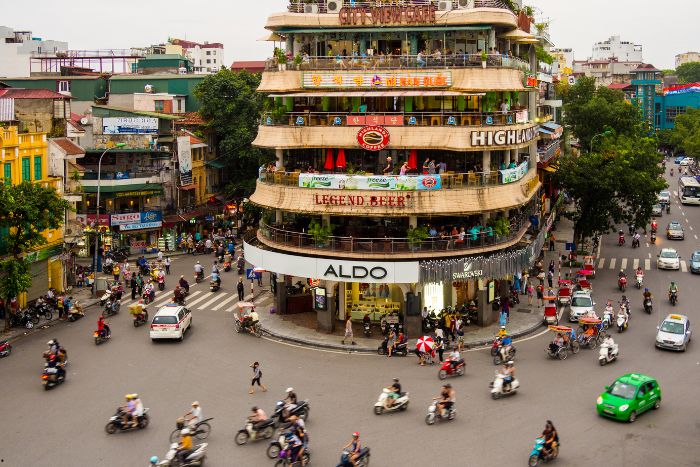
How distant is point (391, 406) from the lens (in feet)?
104

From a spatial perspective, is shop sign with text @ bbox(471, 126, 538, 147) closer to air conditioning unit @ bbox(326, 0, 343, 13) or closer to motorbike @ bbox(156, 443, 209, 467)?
air conditioning unit @ bbox(326, 0, 343, 13)

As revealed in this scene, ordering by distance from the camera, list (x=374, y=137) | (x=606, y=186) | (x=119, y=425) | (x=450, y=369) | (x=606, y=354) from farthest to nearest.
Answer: (x=606, y=186) < (x=374, y=137) < (x=606, y=354) < (x=450, y=369) < (x=119, y=425)

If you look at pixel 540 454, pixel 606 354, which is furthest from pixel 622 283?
pixel 540 454

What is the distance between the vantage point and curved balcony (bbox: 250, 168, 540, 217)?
41344 mm

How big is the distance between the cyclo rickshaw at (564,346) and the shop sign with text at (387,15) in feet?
55.1

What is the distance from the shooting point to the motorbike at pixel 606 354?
37.4 m

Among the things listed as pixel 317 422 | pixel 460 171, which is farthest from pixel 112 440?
pixel 460 171

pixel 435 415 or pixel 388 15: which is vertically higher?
pixel 388 15

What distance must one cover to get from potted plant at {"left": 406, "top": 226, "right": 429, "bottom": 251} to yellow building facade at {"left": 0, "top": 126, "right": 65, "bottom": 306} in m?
21.3

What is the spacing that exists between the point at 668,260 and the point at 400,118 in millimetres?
27496

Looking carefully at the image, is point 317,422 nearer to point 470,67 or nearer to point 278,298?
point 278,298

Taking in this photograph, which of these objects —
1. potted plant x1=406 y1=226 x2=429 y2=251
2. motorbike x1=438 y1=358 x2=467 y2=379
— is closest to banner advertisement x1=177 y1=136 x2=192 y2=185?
potted plant x1=406 y1=226 x2=429 y2=251

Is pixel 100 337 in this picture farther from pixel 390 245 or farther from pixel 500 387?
pixel 500 387

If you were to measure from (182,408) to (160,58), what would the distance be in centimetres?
6778
